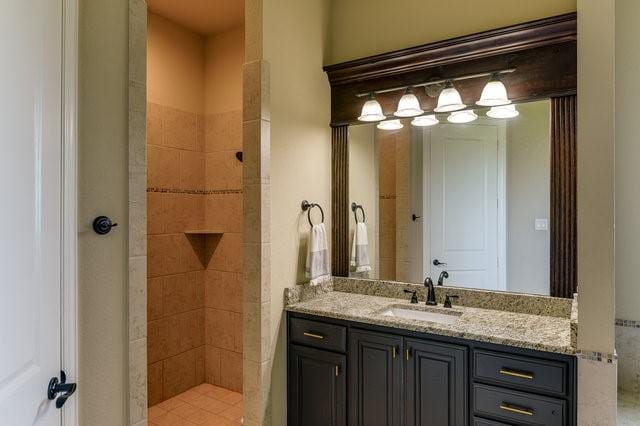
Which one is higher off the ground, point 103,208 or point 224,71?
point 224,71

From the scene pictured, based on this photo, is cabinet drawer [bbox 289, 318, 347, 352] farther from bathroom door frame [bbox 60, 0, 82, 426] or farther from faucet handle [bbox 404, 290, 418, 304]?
bathroom door frame [bbox 60, 0, 82, 426]

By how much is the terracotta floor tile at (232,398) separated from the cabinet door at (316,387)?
0.87 m

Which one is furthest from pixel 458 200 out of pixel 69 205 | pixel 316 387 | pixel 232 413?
pixel 232 413

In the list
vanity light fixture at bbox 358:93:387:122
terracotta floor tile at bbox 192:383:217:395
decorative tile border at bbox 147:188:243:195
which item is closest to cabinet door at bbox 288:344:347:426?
terracotta floor tile at bbox 192:383:217:395

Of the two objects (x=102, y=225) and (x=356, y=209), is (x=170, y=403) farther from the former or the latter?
(x=102, y=225)

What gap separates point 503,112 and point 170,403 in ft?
10.0

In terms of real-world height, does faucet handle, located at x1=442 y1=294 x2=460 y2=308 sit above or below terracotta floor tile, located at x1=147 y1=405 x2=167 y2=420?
above

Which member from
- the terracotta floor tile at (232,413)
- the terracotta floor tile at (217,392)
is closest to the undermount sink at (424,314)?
the terracotta floor tile at (232,413)

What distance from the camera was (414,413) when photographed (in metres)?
1.97

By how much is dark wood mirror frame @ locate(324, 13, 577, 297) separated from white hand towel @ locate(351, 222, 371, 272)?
83 centimetres

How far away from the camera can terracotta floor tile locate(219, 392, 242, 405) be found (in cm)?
304

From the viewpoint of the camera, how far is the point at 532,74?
2.16 meters

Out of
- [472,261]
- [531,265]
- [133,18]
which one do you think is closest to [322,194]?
[472,261]

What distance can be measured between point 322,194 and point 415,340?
3.81 ft
